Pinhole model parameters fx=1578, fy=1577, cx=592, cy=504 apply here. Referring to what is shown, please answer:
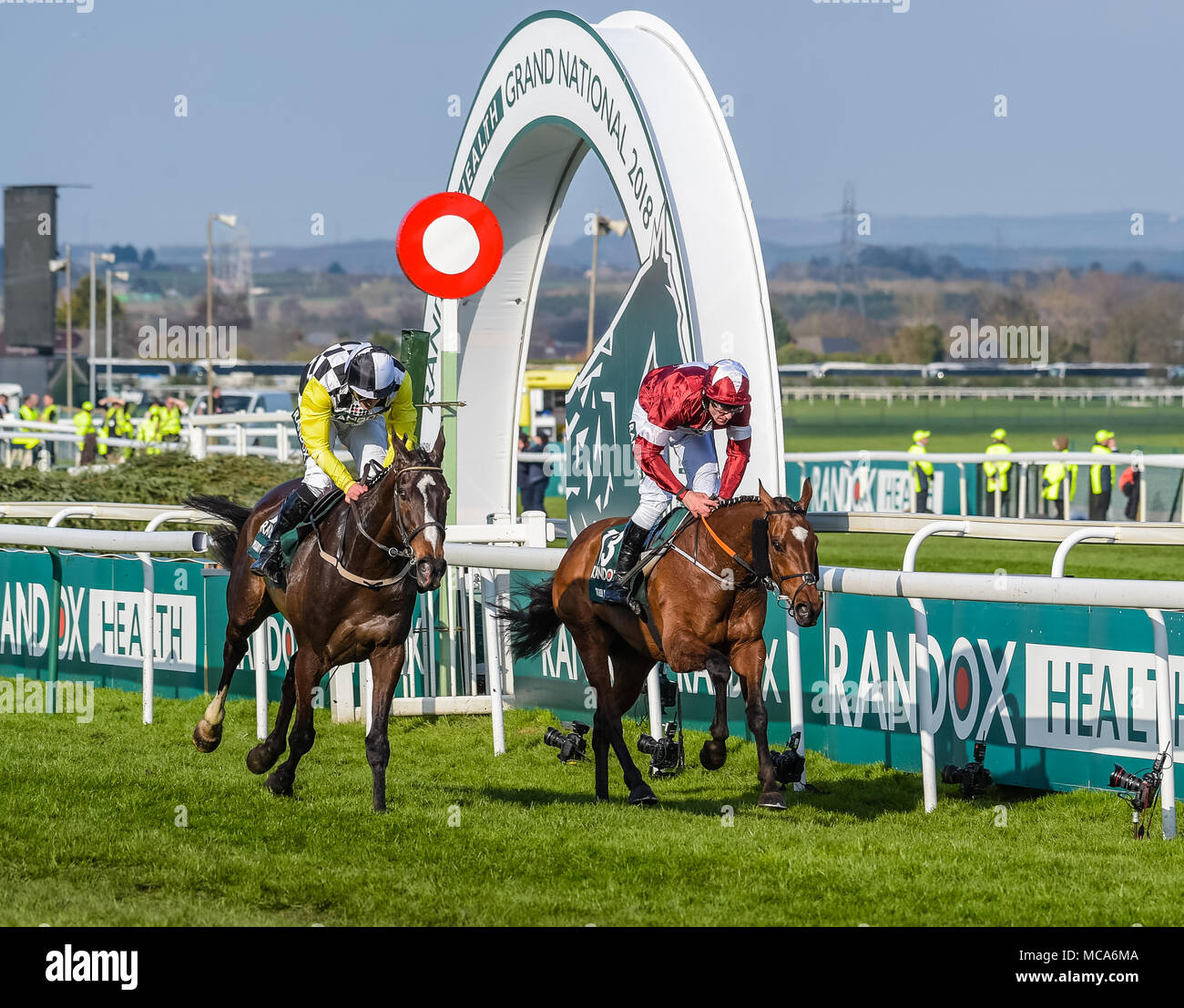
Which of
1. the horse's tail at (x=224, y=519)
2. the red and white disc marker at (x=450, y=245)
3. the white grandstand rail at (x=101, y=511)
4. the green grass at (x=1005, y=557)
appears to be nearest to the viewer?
the horse's tail at (x=224, y=519)

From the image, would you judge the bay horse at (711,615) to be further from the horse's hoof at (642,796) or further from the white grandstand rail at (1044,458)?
the white grandstand rail at (1044,458)

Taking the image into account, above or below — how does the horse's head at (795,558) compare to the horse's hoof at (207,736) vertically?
above

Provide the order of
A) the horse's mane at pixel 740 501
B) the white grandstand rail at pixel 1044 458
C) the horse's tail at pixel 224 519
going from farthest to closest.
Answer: the white grandstand rail at pixel 1044 458, the horse's tail at pixel 224 519, the horse's mane at pixel 740 501

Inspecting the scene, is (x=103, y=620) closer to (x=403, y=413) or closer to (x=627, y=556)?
(x=403, y=413)

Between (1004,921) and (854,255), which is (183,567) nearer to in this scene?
(1004,921)

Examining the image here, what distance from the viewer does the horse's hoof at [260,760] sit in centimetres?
634

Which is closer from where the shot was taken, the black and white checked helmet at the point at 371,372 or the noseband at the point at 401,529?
the noseband at the point at 401,529

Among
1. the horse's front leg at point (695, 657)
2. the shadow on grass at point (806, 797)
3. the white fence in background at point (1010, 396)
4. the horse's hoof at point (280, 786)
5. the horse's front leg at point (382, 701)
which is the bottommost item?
the shadow on grass at point (806, 797)

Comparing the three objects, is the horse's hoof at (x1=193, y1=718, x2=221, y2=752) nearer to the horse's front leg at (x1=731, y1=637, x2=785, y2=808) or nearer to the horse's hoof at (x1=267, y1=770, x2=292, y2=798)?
the horse's hoof at (x1=267, y1=770, x2=292, y2=798)

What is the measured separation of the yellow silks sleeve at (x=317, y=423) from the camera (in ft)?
20.2

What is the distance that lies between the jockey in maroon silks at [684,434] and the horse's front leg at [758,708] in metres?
0.55

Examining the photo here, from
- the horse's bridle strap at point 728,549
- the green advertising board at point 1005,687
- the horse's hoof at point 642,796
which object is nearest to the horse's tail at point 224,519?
Answer: the horse's hoof at point 642,796

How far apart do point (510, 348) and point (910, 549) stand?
4517 millimetres

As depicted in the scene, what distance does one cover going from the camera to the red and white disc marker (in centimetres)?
777
